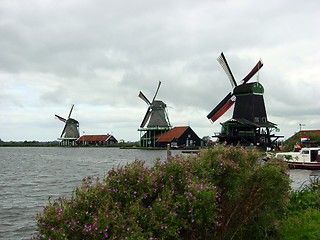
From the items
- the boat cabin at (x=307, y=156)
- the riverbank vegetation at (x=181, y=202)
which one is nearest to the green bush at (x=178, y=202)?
the riverbank vegetation at (x=181, y=202)

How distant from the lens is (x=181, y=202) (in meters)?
5.91

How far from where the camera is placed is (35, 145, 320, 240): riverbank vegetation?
5309mm

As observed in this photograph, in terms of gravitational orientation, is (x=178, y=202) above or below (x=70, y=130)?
below

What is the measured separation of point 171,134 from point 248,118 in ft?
107

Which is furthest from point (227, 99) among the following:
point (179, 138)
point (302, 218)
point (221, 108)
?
point (302, 218)

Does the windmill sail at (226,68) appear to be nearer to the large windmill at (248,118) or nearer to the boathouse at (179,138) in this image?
the large windmill at (248,118)

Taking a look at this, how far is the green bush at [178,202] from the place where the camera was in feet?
17.4

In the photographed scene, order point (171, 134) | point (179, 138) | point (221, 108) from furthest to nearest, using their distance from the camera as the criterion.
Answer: point (171, 134) < point (179, 138) < point (221, 108)

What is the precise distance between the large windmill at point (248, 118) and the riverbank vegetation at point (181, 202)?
2187 inches

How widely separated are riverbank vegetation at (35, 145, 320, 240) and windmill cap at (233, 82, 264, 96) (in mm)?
56606

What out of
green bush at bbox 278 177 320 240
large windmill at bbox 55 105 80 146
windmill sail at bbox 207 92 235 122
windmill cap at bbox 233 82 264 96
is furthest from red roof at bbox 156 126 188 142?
green bush at bbox 278 177 320 240

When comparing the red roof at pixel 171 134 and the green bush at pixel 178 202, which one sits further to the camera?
the red roof at pixel 171 134

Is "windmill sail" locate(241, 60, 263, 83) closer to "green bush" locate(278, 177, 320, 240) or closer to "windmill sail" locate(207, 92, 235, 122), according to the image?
"windmill sail" locate(207, 92, 235, 122)

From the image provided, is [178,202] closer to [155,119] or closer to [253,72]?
[253,72]
